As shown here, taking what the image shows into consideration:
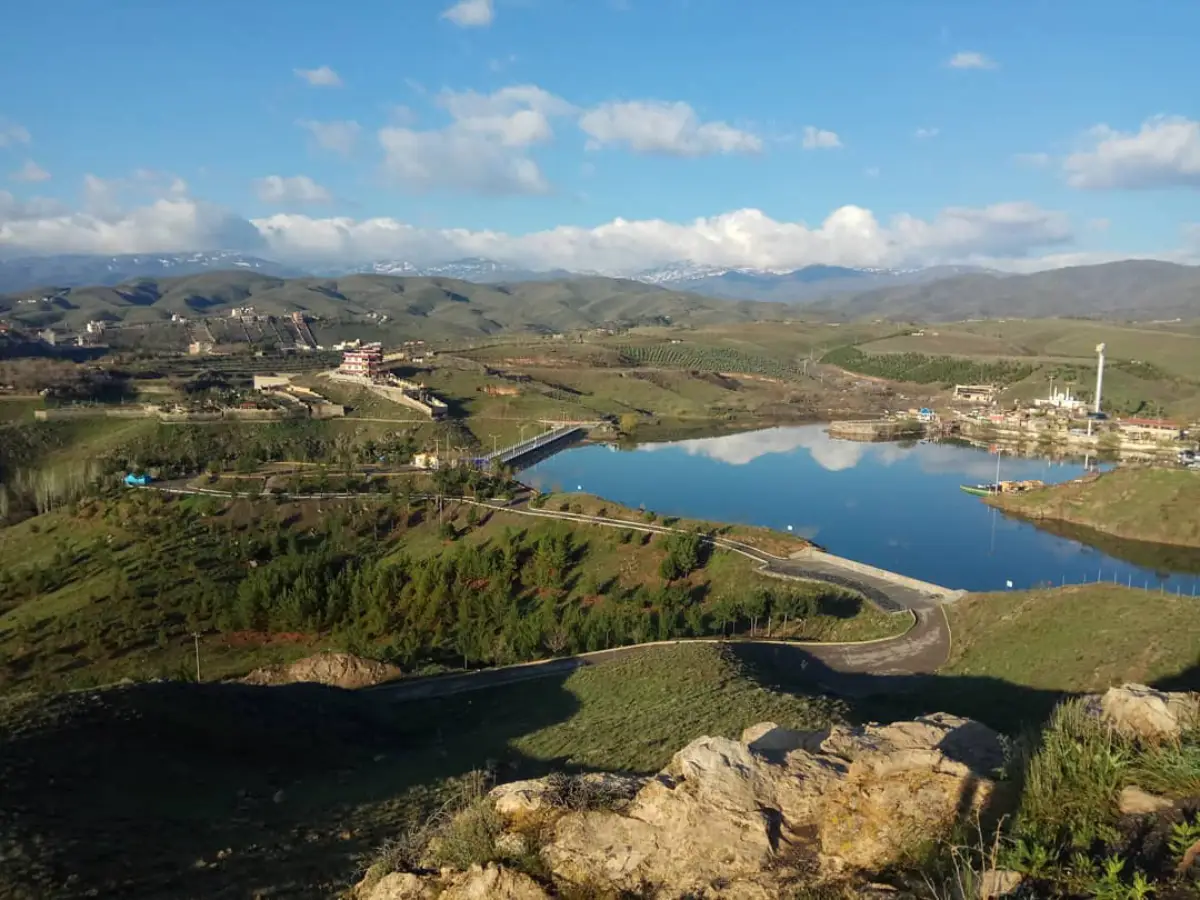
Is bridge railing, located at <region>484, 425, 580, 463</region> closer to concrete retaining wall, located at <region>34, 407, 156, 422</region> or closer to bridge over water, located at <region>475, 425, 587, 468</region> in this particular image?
bridge over water, located at <region>475, 425, 587, 468</region>

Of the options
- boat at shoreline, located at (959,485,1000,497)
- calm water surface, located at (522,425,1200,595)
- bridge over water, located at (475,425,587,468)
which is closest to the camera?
calm water surface, located at (522,425,1200,595)

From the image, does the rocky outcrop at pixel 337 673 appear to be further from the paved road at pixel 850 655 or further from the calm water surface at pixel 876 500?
the calm water surface at pixel 876 500

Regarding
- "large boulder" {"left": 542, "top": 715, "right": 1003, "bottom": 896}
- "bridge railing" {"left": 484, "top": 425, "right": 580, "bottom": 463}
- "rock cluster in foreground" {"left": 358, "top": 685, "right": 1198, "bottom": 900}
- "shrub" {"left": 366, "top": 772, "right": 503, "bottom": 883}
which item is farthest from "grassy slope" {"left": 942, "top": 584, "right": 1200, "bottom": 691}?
"bridge railing" {"left": 484, "top": 425, "right": 580, "bottom": 463}

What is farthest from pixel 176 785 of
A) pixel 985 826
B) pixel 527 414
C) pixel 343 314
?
pixel 343 314

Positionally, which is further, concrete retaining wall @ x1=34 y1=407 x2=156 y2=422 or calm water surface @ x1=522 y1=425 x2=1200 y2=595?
concrete retaining wall @ x1=34 y1=407 x2=156 y2=422

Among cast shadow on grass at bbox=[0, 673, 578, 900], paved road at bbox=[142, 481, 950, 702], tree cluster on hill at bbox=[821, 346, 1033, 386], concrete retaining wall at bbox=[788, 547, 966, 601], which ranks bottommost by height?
paved road at bbox=[142, 481, 950, 702]

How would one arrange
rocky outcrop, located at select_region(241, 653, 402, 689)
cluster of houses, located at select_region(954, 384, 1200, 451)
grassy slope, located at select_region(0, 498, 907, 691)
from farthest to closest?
cluster of houses, located at select_region(954, 384, 1200, 451) → grassy slope, located at select_region(0, 498, 907, 691) → rocky outcrop, located at select_region(241, 653, 402, 689)

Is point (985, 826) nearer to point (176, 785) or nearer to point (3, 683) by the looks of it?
point (176, 785)

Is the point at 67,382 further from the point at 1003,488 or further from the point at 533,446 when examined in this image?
the point at 1003,488

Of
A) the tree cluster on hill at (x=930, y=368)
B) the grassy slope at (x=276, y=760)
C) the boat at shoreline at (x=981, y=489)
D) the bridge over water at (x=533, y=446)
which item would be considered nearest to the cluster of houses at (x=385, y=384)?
the bridge over water at (x=533, y=446)
